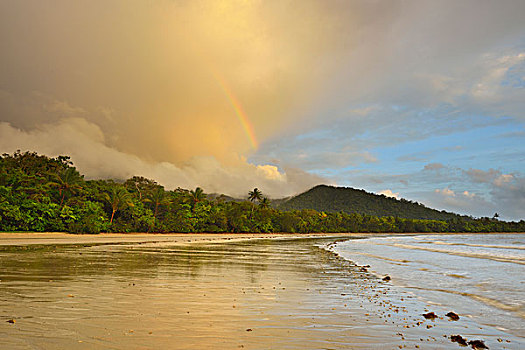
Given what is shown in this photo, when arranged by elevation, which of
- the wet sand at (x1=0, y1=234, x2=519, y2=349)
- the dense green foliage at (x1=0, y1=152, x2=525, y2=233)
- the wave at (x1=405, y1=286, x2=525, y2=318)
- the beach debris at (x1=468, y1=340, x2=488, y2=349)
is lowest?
the wave at (x1=405, y1=286, x2=525, y2=318)

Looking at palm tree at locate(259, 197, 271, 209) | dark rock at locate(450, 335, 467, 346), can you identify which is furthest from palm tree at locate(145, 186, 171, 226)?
dark rock at locate(450, 335, 467, 346)

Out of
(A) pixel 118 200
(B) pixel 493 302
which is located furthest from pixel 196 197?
(B) pixel 493 302

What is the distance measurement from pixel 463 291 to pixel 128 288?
476 inches

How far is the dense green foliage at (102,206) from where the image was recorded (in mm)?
55438

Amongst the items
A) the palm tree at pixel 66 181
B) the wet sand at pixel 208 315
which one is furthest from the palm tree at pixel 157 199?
the wet sand at pixel 208 315

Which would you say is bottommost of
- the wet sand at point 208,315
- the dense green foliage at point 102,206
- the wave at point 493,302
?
the wave at point 493,302

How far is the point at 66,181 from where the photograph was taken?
6303 cm

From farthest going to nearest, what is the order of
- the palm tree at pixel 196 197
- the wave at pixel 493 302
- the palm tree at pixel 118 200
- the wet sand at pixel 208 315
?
1. the palm tree at pixel 196 197
2. the palm tree at pixel 118 200
3. the wave at pixel 493 302
4. the wet sand at pixel 208 315

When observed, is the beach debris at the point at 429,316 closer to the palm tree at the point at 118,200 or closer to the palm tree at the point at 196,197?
the palm tree at the point at 118,200

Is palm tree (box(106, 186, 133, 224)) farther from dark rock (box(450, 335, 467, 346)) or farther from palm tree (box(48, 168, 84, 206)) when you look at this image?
dark rock (box(450, 335, 467, 346))

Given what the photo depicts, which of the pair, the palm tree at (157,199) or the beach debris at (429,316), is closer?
the beach debris at (429,316)

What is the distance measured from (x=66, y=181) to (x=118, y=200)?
10141 mm

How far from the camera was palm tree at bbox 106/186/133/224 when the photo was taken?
69.8 m

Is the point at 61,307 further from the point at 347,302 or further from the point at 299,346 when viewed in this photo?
the point at 347,302
